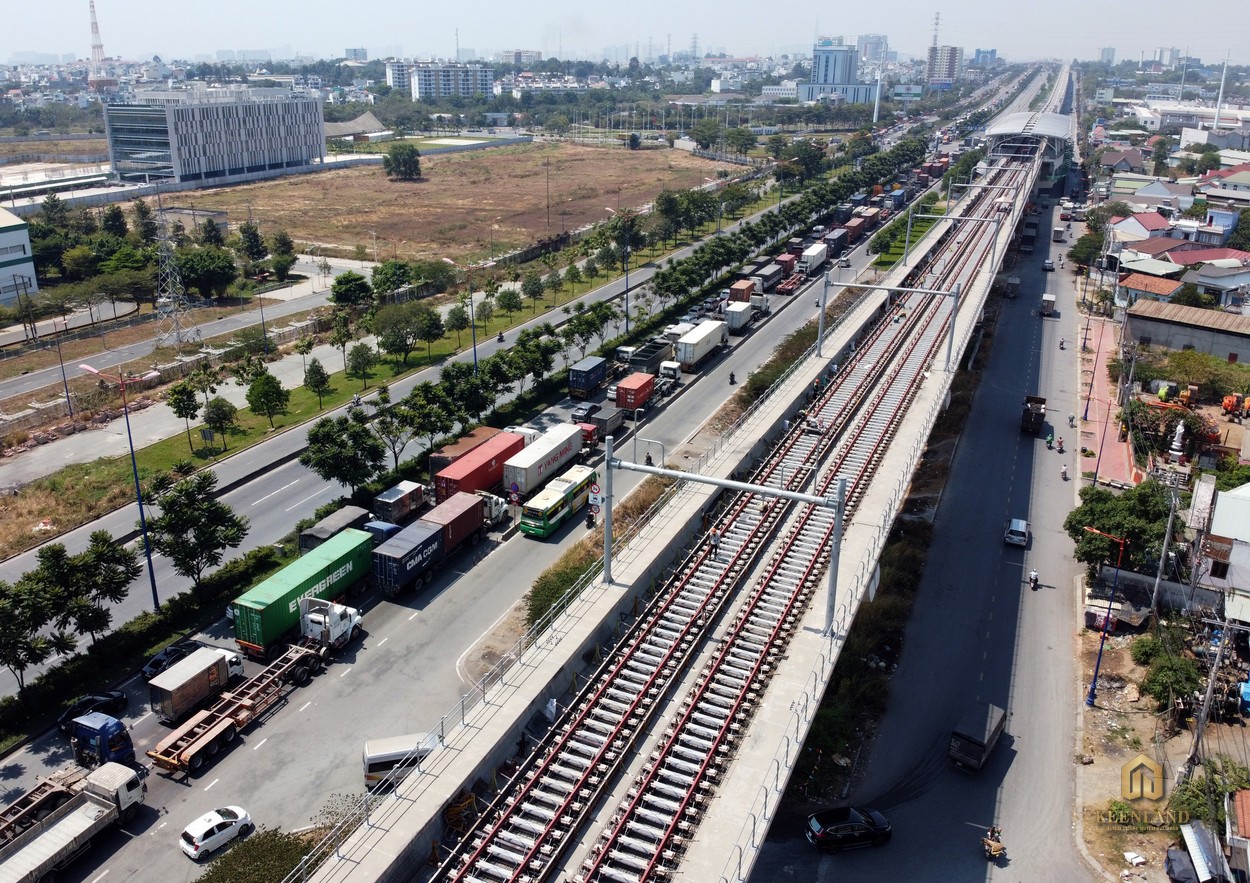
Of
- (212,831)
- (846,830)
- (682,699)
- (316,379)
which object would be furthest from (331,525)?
(846,830)

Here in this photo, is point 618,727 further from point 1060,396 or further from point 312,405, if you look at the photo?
point 1060,396

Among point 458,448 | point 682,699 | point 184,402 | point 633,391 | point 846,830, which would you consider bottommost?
point 846,830

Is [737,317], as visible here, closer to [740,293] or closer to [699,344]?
[740,293]

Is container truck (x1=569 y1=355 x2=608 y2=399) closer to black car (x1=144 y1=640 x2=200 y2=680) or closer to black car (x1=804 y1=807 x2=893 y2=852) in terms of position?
black car (x1=144 y1=640 x2=200 y2=680)

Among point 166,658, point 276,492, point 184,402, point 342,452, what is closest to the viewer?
point 166,658

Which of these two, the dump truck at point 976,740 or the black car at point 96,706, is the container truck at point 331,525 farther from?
the dump truck at point 976,740

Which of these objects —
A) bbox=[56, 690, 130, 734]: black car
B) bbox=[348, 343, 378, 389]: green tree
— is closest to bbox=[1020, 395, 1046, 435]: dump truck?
bbox=[348, 343, 378, 389]: green tree

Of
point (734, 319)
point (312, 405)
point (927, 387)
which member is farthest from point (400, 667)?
point (734, 319)
